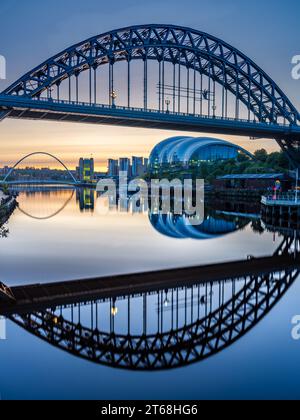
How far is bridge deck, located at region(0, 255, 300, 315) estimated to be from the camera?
13.2 metres

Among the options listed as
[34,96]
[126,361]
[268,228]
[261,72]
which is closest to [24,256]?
[126,361]

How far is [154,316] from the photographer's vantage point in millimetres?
12508

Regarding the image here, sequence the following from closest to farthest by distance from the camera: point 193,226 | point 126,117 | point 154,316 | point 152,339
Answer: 1. point 152,339
2. point 154,316
3. point 193,226
4. point 126,117

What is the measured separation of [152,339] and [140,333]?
1.49ft

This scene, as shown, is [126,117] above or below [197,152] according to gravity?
below

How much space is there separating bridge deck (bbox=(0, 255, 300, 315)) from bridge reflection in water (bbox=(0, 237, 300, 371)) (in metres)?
0.04

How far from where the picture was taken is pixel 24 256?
20516 mm

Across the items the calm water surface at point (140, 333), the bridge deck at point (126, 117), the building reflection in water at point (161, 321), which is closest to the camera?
the calm water surface at point (140, 333)

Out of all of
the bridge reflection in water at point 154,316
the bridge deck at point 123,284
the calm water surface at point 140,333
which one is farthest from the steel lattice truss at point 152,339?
the bridge deck at point 123,284

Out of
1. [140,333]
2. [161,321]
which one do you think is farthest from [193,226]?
[140,333]

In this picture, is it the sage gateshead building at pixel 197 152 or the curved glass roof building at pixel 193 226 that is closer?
the curved glass roof building at pixel 193 226

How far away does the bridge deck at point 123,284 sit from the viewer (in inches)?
520

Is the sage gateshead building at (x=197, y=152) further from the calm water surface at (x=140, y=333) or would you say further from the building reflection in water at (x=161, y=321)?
the building reflection in water at (x=161, y=321)

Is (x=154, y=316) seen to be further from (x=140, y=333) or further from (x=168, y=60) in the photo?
(x=168, y=60)
